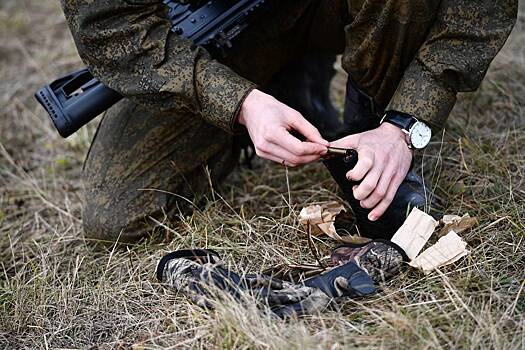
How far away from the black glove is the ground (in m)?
0.03

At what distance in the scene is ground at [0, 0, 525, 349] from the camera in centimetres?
164

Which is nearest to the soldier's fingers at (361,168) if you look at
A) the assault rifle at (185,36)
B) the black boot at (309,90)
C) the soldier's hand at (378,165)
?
the soldier's hand at (378,165)

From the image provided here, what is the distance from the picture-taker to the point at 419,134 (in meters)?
2.03

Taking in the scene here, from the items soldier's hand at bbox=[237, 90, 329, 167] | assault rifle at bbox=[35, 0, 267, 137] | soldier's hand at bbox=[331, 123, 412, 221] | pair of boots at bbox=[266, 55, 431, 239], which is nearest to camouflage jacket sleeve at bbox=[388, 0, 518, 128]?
soldier's hand at bbox=[331, 123, 412, 221]

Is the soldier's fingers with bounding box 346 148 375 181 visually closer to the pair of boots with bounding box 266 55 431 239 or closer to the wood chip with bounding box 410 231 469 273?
the pair of boots with bounding box 266 55 431 239

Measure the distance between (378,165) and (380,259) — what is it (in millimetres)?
257

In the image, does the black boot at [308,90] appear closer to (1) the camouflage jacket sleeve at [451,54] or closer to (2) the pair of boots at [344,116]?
(2) the pair of boots at [344,116]

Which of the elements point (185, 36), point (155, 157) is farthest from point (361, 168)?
point (155, 157)

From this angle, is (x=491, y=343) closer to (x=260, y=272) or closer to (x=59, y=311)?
(x=260, y=272)

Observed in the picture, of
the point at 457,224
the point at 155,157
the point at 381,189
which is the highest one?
the point at 155,157

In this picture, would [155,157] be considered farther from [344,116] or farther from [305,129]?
[305,129]

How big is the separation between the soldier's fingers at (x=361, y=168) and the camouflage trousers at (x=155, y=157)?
532mm

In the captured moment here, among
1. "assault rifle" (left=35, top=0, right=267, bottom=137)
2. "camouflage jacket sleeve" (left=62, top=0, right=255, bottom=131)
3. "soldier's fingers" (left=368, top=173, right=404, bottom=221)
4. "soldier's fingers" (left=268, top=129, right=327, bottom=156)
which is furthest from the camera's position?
"assault rifle" (left=35, top=0, right=267, bottom=137)

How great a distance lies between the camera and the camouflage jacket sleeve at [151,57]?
6.68ft
